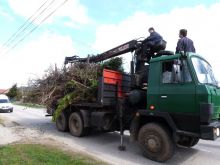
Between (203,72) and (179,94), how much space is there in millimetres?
940

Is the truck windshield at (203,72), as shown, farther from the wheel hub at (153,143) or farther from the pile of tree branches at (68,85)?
the pile of tree branches at (68,85)

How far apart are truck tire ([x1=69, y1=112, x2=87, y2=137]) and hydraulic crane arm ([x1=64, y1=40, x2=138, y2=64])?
8.15 ft

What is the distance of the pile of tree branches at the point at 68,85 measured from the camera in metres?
10.7

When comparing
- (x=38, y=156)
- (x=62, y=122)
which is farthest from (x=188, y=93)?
(x=62, y=122)

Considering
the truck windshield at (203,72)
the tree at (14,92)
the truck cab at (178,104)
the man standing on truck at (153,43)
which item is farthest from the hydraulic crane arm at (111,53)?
the tree at (14,92)

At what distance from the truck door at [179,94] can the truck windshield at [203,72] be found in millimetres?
274

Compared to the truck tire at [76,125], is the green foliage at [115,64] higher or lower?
higher

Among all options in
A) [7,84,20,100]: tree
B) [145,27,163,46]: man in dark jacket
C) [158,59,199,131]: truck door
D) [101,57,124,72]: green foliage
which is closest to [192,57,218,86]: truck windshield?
[158,59,199,131]: truck door

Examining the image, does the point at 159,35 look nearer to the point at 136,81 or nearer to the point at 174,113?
the point at 136,81

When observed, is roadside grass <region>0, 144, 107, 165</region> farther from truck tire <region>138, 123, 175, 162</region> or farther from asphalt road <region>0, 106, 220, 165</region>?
truck tire <region>138, 123, 175, 162</region>

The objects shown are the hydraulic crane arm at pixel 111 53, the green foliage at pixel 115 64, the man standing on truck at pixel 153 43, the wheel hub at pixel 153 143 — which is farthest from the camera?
the green foliage at pixel 115 64

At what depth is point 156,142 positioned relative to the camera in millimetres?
7449

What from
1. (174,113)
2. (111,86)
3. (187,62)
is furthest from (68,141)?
(187,62)

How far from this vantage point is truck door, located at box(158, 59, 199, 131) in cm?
704
